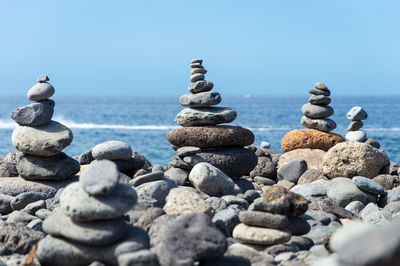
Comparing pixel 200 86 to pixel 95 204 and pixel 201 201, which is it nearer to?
pixel 201 201

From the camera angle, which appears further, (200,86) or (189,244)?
(200,86)

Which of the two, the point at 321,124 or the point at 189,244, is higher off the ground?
the point at 321,124

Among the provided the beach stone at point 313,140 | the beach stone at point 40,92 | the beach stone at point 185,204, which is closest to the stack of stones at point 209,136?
A: the beach stone at point 40,92

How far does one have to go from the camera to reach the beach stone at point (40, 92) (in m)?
8.88

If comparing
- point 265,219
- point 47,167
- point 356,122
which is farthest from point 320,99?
point 265,219

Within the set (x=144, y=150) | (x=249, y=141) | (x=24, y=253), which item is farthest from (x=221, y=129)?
(x=144, y=150)

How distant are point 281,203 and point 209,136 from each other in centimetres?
365

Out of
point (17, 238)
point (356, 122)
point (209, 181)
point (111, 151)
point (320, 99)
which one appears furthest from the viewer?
point (356, 122)

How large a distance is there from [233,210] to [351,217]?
169 centimetres

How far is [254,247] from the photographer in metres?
5.42

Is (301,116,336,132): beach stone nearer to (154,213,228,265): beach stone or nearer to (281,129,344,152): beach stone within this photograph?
(281,129,344,152): beach stone

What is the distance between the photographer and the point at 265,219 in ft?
17.8

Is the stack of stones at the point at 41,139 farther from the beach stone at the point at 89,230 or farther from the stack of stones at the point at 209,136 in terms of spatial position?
the beach stone at the point at 89,230

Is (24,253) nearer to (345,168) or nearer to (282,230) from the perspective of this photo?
(282,230)
